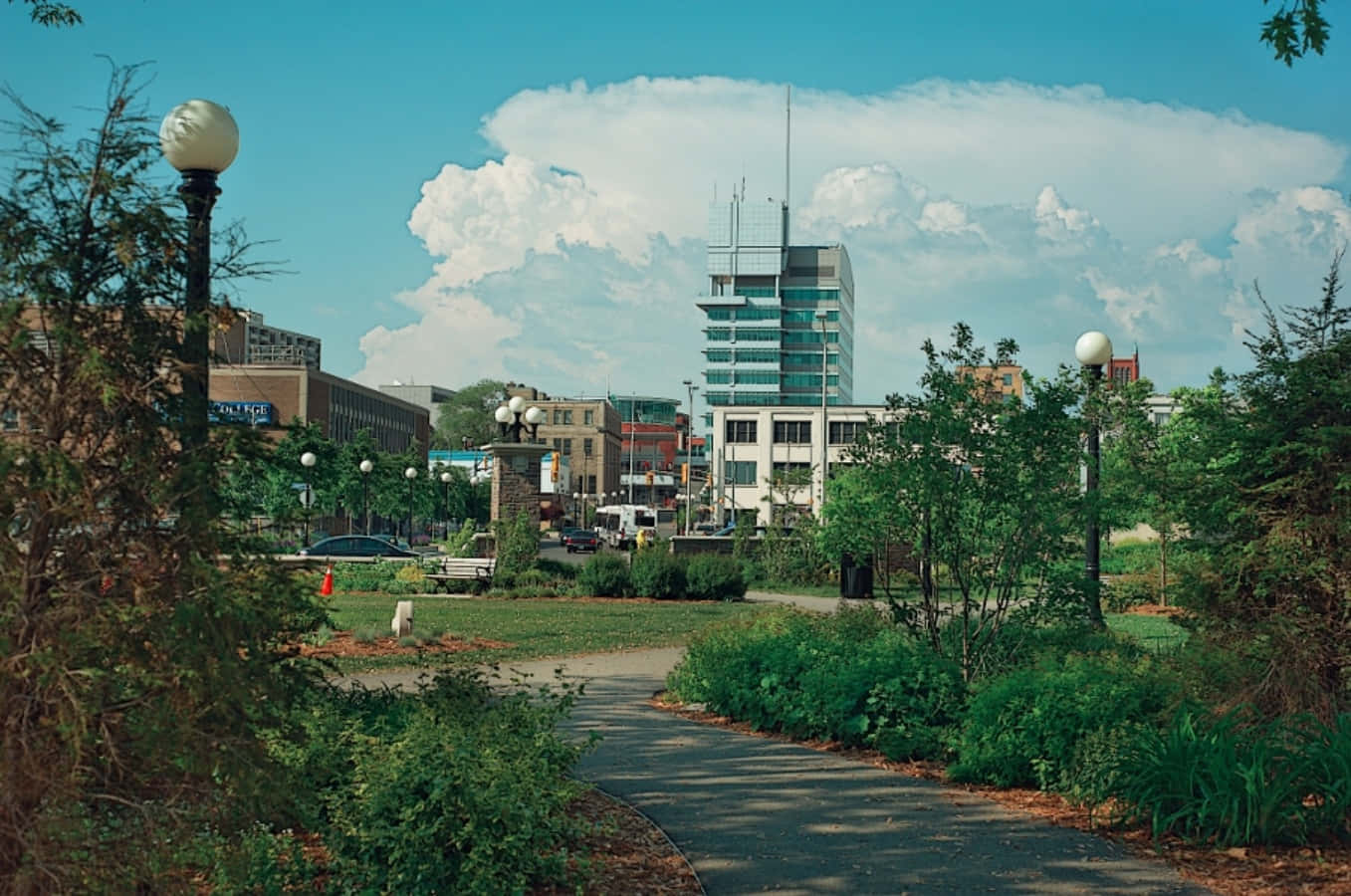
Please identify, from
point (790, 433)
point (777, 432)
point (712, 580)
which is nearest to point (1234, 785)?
point (712, 580)

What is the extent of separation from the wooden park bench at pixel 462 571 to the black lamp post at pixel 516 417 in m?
3.64

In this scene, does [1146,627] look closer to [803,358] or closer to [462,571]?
[462,571]

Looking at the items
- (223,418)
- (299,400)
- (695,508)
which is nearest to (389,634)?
(223,418)

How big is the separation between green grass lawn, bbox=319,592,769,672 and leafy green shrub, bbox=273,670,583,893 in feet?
25.9

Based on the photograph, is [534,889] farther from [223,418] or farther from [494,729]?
[223,418]

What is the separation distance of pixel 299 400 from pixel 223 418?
87695 mm

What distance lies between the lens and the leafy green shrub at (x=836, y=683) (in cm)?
1022

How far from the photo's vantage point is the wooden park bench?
30.4 metres

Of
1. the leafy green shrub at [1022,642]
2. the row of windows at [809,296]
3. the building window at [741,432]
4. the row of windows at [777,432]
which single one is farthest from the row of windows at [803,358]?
the leafy green shrub at [1022,642]

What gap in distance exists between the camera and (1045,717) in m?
9.03

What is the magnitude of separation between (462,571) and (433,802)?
80.6 ft

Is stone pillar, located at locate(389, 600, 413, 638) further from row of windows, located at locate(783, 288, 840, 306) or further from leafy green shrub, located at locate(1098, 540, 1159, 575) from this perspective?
row of windows, located at locate(783, 288, 840, 306)

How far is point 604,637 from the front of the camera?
20.5 m

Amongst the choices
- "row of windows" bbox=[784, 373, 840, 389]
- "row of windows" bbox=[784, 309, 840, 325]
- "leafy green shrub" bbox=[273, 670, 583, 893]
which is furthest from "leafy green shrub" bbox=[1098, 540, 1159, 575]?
"row of windows" bbox=[784, 309, 840, 325]
